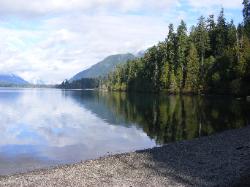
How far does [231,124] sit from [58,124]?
2351 cm

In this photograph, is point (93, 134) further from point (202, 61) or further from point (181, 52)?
point (181, 52)

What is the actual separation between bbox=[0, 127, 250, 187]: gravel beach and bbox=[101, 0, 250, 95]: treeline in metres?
67.5

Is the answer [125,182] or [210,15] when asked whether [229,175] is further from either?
[210,15]

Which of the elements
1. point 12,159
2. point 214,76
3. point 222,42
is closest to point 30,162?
point 12,159

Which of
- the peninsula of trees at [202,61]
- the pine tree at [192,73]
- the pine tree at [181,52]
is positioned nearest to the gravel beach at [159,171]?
the peninsula of trees at [202,61]

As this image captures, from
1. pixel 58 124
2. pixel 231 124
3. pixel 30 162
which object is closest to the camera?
pixel 30 162

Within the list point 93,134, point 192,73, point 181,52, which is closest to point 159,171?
point 93,134

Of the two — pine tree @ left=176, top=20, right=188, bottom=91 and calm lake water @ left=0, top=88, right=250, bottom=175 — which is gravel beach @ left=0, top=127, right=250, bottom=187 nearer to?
calm lake water @ left=0, top=88, right=250, bottom=175

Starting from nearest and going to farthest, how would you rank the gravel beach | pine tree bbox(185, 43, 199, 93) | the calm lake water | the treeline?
the gravel beach
the calm lake water
the treeline
pine tree bbox(185, 43, 199, 93)

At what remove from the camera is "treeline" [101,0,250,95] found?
3958 inches

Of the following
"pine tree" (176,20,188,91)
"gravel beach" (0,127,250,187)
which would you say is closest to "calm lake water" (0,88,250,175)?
"gravel beach" (0,127,250,187)

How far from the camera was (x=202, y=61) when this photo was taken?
131 m

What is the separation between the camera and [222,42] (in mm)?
136250

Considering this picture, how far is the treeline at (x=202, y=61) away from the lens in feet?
330
